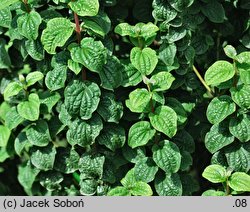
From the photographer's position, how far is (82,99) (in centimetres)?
257

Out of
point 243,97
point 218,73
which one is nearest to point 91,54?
point 218,73

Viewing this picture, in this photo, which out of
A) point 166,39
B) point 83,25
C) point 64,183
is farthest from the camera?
point 64,183

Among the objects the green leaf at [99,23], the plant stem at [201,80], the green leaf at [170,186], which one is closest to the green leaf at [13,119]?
the green leaf at [99,23]

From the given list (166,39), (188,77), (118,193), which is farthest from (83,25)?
(118,193)

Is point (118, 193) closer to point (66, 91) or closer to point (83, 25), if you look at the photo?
point (66, 91)

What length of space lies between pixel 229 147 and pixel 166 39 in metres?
0.60

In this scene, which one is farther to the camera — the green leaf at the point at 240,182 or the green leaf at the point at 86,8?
the green leaf at the point at 240,182

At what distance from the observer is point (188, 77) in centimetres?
282

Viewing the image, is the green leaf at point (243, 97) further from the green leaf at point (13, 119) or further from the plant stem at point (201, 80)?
the green leaf at point (13, 119)

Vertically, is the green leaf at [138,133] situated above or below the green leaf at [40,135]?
above

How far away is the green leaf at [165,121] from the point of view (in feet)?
8.41

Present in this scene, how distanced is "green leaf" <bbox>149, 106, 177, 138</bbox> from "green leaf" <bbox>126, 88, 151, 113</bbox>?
0.05 metres

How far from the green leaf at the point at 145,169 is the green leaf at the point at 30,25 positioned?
79 cm

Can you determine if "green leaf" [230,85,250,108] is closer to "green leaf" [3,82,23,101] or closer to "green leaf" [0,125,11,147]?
"green leaf" [3,82,23,101]
